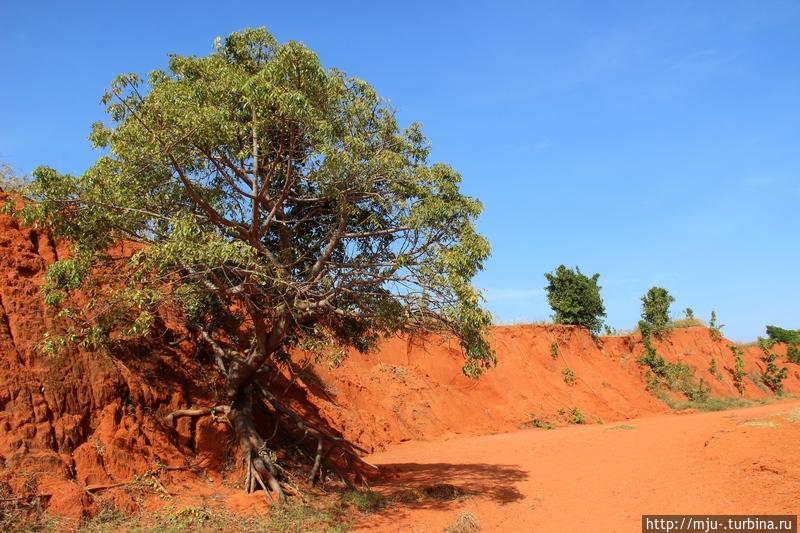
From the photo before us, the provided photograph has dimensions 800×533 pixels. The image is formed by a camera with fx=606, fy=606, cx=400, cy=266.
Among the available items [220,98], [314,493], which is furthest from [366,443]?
[220,98]

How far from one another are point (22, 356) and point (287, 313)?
4081 millimetres

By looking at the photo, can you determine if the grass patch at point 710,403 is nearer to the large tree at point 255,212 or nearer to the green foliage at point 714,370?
the green foliage at point 714,370

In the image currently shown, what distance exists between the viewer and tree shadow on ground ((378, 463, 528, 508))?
11.5 meters

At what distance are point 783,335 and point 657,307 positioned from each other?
49.6 ft

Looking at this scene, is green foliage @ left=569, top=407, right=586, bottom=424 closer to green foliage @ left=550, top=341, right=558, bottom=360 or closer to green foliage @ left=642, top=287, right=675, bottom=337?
green foliage @ left=550, top=341, right=558, bottom=360

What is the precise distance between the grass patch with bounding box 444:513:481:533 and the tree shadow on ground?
141 cm

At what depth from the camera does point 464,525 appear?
9234mm

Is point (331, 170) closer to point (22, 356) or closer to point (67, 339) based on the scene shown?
point (67, 339)

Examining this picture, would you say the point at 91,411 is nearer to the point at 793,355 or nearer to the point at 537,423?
the point at 537,423

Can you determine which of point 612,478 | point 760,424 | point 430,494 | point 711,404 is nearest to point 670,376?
point 711,404

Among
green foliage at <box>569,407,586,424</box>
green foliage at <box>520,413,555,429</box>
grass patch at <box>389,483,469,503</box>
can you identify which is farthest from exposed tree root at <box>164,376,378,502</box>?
green foliage at <box>569,407,586,424</box>

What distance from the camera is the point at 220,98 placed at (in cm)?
905

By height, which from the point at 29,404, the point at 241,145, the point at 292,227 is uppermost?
the point at 241,145

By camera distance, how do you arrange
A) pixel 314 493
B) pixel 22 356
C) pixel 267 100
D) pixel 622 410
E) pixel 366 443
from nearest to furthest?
pixel 267 100 < pixel 22 356 < pixel 314 493 < pixel 366 443 < pixel 622 410
